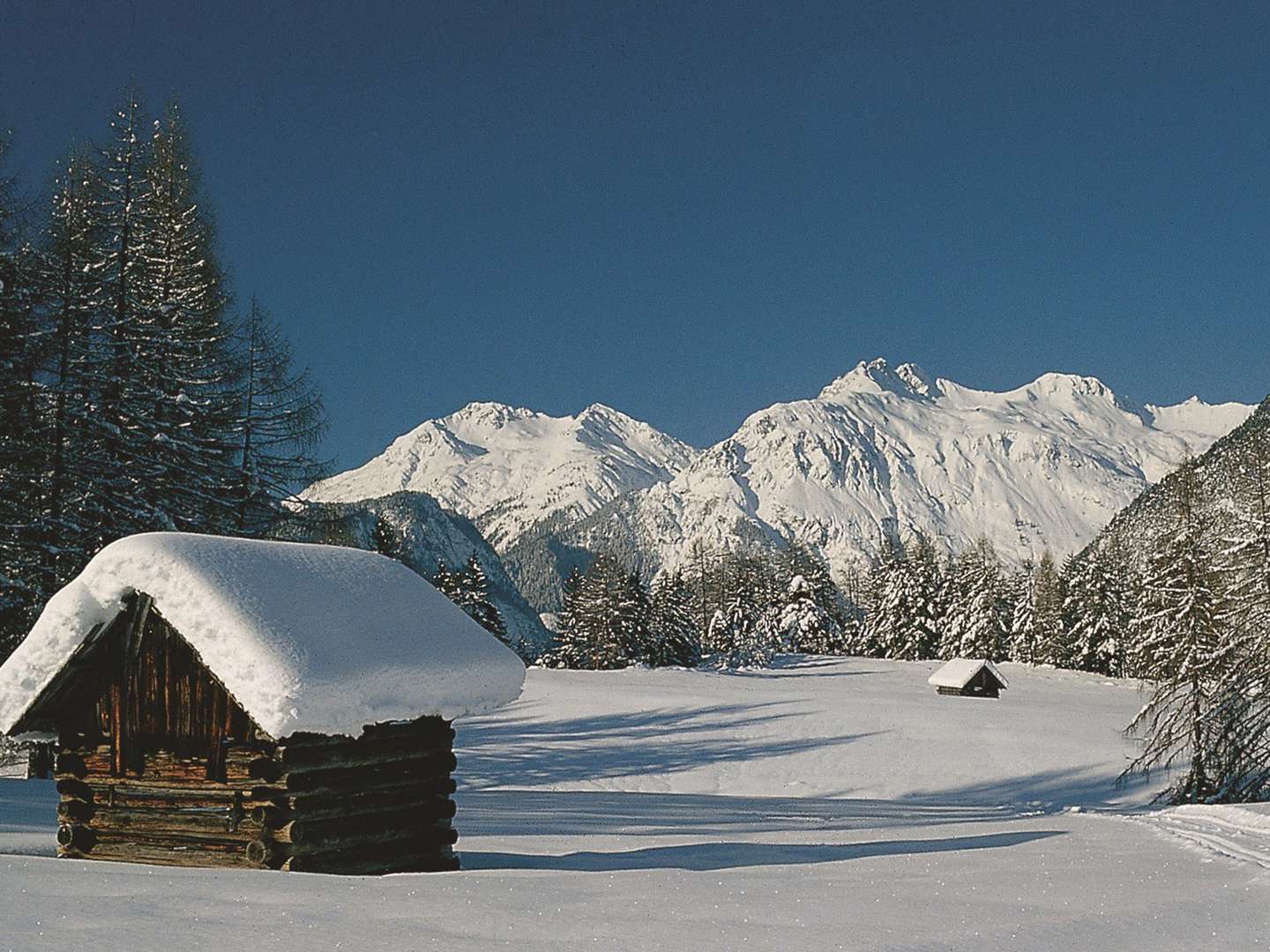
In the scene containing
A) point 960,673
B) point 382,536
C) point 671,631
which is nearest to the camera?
point 382,536

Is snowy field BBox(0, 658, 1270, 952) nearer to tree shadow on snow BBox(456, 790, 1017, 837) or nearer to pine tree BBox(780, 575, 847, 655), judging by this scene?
tree shadow on snow BBox(456, 790, 1017, 837)

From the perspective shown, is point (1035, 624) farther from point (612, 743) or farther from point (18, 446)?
point (18, 446)

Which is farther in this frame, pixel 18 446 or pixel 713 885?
pixel 18 446

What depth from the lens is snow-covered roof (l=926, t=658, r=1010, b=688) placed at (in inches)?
2079

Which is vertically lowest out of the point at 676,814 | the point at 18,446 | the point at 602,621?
the point at 676,814

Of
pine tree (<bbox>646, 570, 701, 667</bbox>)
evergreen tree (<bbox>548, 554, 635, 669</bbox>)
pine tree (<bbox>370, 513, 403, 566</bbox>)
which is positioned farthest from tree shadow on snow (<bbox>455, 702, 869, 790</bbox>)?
pine tree (<bbox>646, 570, 701, 667</bbox>)

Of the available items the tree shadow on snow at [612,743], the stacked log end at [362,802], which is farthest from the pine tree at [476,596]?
the stacked log end at [362,802]

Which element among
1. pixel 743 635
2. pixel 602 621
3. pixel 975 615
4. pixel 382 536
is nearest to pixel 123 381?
pixel 382 536

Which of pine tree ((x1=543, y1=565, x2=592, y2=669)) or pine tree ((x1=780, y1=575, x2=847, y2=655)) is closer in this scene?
pine tree ((x1=543, y1=565, x2=592, y2=669))

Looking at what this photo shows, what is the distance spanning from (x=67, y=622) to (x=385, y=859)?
12.7 ft

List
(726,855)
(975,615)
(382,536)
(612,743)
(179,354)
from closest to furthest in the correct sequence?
(726,855) → (179,354) → (612,743) → (382,536) → (975,615)

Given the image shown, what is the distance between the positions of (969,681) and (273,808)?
48.6 metres

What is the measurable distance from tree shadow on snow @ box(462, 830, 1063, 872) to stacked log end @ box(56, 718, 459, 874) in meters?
1.03

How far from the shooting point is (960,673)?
175 ft
